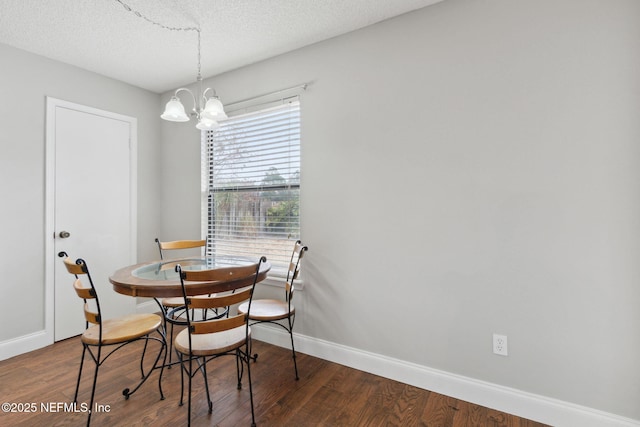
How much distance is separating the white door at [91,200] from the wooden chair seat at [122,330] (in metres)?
1.41

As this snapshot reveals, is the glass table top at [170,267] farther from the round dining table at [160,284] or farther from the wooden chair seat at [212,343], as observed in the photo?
the wooden chair seat at [212,343]

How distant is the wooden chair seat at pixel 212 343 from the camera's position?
1.61 metres

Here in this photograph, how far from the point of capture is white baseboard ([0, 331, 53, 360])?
246cm

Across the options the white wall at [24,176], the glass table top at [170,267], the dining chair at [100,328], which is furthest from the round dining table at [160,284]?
the white wall at [24,176]

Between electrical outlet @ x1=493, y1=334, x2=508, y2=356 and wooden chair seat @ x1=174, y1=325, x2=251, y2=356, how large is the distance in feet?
4.96

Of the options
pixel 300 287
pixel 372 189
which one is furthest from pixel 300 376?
pixel 372 189

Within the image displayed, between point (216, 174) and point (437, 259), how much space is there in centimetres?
237

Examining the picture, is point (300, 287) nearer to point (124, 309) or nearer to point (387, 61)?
point (387, 61)

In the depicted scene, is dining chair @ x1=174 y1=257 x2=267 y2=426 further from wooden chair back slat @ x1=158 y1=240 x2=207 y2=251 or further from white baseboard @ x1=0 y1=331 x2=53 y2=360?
white baseboard @ x1=0 y1=331 x2=53 y2=360

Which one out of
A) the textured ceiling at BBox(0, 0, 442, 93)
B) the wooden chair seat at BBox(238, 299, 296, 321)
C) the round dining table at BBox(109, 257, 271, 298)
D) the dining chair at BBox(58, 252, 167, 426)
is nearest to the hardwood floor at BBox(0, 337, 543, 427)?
the dining chair at BBox(58, 252, 167, 426)

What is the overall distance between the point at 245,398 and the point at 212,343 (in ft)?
1.72

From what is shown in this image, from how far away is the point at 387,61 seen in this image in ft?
7.22

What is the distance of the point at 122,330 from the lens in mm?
1832

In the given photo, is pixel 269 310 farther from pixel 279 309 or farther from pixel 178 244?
pixel 178 244
